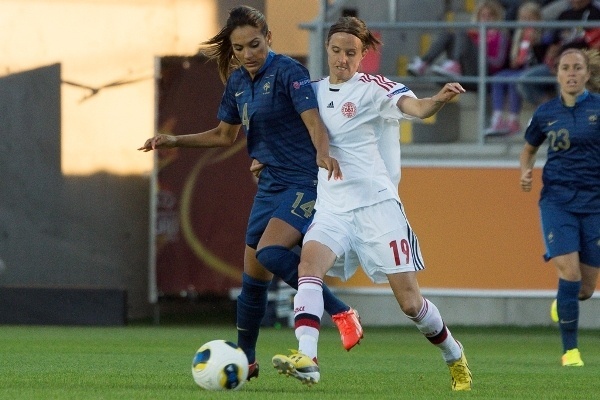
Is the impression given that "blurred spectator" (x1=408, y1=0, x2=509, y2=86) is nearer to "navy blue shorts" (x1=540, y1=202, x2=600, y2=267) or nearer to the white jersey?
"navy blue shorts" (x1=540, y1=202, x2=600, y2=267)

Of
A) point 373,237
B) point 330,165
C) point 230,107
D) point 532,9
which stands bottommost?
point 373,237

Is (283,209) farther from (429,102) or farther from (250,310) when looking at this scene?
(429,102)

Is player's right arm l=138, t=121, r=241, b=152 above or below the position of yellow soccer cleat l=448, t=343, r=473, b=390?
above

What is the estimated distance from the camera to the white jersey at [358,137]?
23.4 ft

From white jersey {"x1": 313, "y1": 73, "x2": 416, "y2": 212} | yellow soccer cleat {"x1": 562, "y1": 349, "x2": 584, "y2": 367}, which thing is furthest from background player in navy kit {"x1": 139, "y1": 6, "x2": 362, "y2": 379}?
yellow soccer cleat {"x1": 562, "y1": 349, "x2": 584, "y2": 367}

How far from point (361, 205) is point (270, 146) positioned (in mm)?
664

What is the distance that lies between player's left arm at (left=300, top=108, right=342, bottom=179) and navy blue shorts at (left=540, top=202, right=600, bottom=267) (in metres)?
3.05

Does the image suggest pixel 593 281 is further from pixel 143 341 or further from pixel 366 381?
pixel 143 341

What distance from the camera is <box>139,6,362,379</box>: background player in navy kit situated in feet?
23.8

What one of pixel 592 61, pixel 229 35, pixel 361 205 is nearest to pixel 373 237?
pixel 361 205

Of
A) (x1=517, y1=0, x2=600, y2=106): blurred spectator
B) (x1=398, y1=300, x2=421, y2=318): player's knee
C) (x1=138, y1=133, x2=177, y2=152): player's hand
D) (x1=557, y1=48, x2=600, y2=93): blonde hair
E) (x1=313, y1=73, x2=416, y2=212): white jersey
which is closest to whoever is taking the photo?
(x1=398, y1=300, x2=421, y2=318): player's knee

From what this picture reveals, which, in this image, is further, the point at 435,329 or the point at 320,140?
the point at 435,329

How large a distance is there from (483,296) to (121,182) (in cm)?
441

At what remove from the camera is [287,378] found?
7.88 meters
